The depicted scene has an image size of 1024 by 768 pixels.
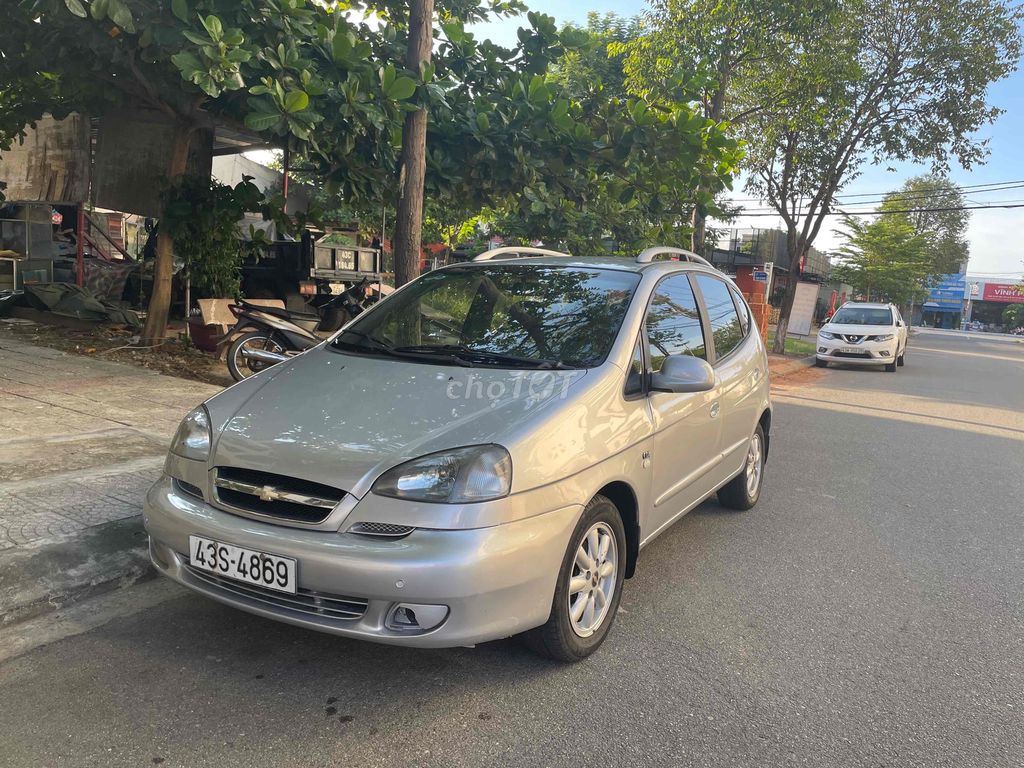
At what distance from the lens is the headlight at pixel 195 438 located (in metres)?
2.95

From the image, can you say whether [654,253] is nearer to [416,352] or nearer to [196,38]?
[416,352]

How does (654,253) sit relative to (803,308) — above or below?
above

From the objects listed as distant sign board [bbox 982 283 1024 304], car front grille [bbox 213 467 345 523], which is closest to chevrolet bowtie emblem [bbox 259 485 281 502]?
car front grille [bbox 213 467 345 523]

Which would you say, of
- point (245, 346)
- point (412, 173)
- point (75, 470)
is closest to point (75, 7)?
point (412, 173)

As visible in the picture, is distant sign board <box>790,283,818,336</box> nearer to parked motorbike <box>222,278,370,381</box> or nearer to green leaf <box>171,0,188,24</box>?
parked motorbike <box>222,278,370,381</box>

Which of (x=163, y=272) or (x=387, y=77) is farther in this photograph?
(x=163, y=272)

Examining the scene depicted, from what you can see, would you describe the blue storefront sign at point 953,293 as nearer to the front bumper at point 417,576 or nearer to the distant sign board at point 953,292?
the distant sign board at point 953,292

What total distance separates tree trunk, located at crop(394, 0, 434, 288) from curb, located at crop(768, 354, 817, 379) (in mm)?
9775

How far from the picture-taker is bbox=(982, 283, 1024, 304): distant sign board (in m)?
80.1

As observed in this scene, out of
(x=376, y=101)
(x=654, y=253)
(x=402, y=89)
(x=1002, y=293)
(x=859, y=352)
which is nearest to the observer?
(x=654, y=253)

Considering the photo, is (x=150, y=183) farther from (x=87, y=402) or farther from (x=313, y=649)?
(x=313, y=649)

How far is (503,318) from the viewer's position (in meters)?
3.74

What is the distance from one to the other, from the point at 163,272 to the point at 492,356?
288 inches

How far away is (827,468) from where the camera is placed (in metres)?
6.77
